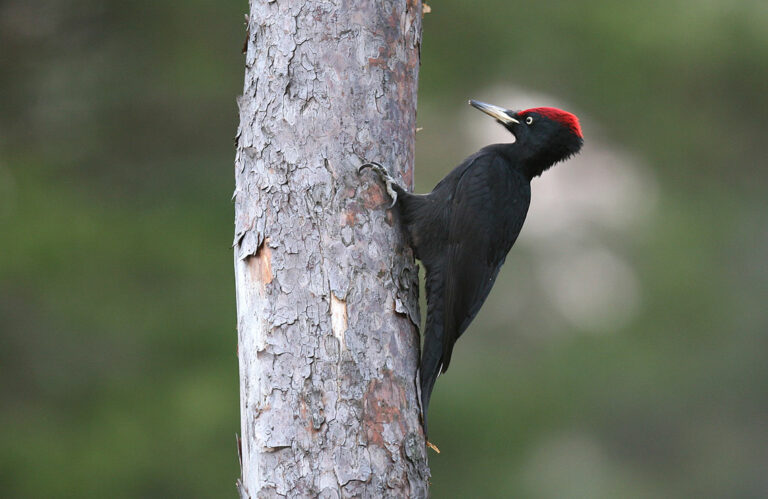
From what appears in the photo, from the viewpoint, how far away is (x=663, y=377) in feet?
22.1

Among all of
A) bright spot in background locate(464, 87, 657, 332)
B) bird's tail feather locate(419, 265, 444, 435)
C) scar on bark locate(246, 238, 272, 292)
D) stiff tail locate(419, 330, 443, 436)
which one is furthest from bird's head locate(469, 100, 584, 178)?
bright spot in background locate(464, 87, 657, 332)

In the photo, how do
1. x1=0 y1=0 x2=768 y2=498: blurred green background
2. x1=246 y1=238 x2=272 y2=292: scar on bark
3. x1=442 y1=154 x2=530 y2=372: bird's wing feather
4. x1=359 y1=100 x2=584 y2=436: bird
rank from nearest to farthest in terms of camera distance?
x1=246 y1=238 x2=272 y2=292: scar on bark
x1=359 y1=100 x2=584 y2=436: bird
x1=442 y1=154 x2=530 y2=372: bird's wing feather
x1=0 y1=0 x2=768 y2=498: blurred green background

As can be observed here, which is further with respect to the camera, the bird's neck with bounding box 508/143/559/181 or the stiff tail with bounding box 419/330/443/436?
the bird's neck with bounding box 508/143/559/181

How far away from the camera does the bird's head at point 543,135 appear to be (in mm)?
3473

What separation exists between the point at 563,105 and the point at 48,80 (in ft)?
11.0

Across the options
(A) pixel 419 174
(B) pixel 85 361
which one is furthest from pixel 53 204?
(A) pixel 419 174

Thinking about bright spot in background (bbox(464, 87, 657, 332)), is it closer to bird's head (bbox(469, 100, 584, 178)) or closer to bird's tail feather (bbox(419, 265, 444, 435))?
bird's head (bbox(469, 100, 584, 178))

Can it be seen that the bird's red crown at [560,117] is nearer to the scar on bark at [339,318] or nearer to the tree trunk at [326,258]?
the tree trunk at [326,258]

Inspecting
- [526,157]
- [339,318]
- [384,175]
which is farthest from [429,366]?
[526,157]

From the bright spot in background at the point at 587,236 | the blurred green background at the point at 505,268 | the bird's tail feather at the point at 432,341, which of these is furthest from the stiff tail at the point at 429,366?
the bright spot in background at the point at 587,236

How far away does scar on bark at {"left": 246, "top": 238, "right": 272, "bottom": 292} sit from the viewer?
2.60m

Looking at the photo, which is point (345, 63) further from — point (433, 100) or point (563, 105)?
point (563, 105)

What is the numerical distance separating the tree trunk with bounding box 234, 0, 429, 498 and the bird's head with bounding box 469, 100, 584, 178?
67cm

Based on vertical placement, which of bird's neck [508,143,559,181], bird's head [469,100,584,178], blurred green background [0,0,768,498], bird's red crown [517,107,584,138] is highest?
bird's red crown [517,107,584,138]
